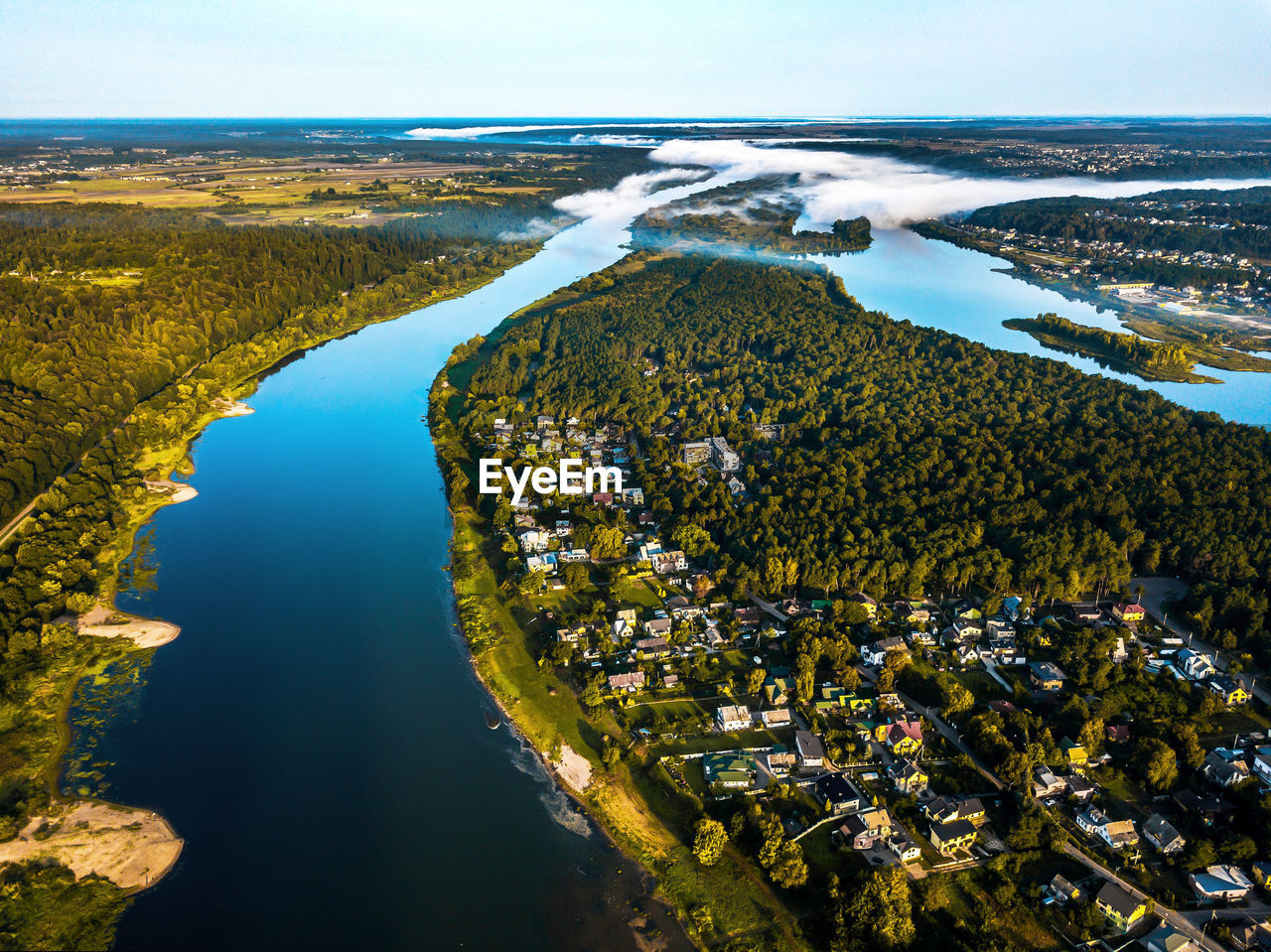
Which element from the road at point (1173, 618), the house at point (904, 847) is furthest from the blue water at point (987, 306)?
the house at point (904, 847)

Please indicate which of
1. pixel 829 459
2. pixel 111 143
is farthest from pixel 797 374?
pixel 111 143

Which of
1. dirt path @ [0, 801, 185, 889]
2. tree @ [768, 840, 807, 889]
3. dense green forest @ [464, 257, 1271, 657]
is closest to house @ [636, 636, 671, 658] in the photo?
dense green forest @ [464, 257, 1271, 657]

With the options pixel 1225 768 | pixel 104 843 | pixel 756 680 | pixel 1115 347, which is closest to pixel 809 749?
pixel 756 680

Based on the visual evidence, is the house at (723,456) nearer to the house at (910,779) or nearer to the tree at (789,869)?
the house at (910,779)

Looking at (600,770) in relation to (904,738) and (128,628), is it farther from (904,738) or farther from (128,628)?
(128,628)

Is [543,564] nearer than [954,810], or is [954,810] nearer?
[954,810]

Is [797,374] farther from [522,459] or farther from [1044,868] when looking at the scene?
[1044,868]

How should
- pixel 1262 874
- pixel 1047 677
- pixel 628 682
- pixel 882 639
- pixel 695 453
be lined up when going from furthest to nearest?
pixel 695 453, pixel 882 639, pixel 1047 677, pixel 628 682, pixel 1262 874

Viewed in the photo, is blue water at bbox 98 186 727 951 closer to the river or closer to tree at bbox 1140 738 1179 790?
the river
